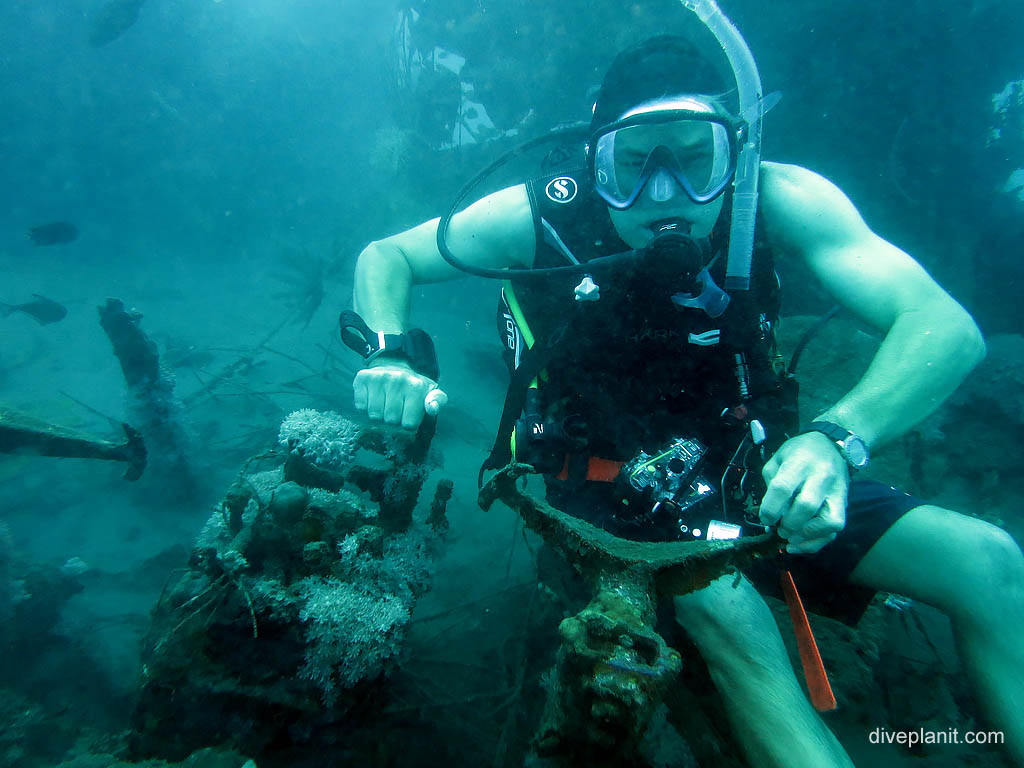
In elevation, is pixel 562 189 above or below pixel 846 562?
above

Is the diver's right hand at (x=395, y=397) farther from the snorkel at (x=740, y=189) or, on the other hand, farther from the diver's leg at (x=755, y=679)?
the diver's leg at (x=755, y=679)

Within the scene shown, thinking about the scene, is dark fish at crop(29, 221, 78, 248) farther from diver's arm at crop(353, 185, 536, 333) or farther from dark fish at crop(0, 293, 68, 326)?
diver's arm at crop(353, 185, 536, 333)

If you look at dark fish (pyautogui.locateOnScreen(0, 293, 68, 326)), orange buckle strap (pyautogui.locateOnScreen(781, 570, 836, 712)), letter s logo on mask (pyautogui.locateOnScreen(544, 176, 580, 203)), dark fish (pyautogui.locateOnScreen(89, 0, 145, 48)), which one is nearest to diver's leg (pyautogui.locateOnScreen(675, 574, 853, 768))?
orange buckle strap (pyautogui.locateOnScreen(781, 570, 836, 712))

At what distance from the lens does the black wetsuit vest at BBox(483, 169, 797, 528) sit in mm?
2488

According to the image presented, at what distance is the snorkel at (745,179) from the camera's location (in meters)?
2.43

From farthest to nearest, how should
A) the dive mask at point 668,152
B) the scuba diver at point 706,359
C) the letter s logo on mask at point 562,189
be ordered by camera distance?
the letter s logo on mask at point 562,189 → the dive mask at point 668,152 → the scuba diver at point 706,359

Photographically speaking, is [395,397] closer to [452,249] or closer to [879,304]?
[452,249]

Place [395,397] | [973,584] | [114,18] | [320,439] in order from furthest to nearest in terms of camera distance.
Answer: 1. [114,18]
2. [320,439]
3. [395,397]
4. [973,584]

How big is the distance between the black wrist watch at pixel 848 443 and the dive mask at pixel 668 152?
1323 millimetres

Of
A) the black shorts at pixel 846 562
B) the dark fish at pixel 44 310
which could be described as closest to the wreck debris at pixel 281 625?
the black shorts at pixel 846 562

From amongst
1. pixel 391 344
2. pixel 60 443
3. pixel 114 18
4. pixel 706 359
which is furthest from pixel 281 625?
pixel 114 18

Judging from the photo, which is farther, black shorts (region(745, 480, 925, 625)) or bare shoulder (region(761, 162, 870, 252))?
bare shoulder (region(761, 162, 870, 252))

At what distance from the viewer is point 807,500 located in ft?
4.68

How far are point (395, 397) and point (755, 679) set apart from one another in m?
1.89
